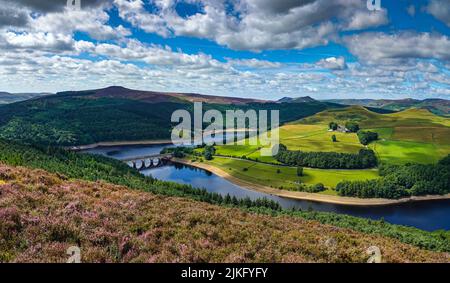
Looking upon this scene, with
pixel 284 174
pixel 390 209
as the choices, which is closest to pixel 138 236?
pixel 390 209

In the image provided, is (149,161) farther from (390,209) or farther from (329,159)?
(390,209)

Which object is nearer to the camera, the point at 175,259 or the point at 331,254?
the point at 175,259

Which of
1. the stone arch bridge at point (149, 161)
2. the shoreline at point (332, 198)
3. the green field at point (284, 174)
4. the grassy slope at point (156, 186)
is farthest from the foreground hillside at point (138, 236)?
the stone arch bridge at point (149, 161)

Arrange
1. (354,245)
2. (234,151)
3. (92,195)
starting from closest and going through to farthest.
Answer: (354,245) < (92,195) < (234,151)

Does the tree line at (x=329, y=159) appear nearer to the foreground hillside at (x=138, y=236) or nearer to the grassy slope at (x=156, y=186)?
the grassy slope at (x=156, y=186)

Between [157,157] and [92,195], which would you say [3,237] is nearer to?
[92,195]

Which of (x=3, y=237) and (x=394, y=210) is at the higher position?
(x=3, y=237)
